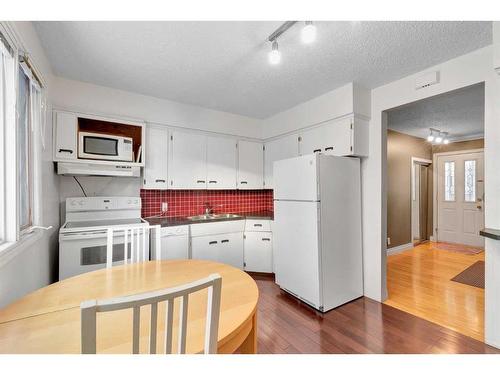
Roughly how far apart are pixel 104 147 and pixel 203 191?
4.56 feet

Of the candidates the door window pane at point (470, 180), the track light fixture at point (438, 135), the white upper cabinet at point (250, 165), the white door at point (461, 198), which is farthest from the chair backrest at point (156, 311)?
→ the door window pane at point (470, 180)

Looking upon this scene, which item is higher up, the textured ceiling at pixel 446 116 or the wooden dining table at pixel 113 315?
the textured ceiling at pixel 446 116

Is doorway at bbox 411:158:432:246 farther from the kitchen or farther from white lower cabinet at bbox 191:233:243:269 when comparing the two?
white lower cabinet at bbox 191:233:243:269

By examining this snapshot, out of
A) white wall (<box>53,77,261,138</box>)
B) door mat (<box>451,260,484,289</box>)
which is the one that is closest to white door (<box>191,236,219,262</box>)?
white wall (<box>53,77,261,138</box>)

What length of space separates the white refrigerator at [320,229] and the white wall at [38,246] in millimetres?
2140

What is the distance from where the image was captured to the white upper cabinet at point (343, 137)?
2.42m

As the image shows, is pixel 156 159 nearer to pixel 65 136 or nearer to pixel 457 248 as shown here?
pixel 65 136

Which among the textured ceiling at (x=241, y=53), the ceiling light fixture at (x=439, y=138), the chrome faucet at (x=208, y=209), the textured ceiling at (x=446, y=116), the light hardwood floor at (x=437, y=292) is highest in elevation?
the textured ceiling at (x=241, y=53)

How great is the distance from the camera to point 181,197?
3.20 m

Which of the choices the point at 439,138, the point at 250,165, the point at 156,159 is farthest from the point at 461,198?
the point at 156,159

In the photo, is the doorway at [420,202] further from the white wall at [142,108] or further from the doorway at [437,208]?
the white wall at [142,108]

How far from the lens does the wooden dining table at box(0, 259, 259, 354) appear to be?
723 millimetres
